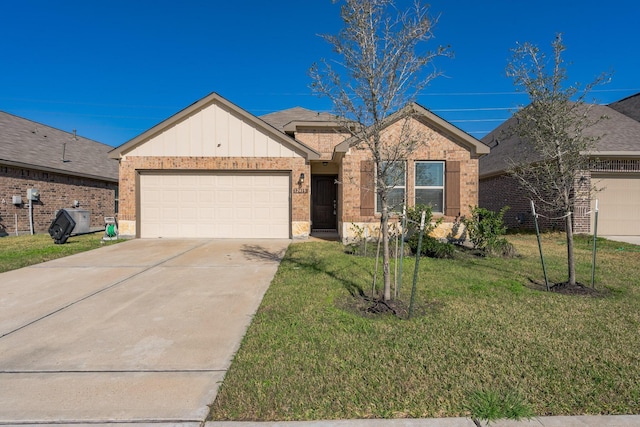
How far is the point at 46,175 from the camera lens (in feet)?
46.1

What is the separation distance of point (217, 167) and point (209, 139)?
39.8 inches

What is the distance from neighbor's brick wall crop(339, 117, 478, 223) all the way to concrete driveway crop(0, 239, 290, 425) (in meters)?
3.91

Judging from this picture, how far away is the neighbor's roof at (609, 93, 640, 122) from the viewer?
15.6 m

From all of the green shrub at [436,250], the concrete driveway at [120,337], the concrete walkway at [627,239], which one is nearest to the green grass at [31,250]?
the concrete driveway at [120,337]

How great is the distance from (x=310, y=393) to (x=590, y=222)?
14170mm

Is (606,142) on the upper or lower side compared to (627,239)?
upper

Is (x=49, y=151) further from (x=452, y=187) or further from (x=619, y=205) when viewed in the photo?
(x=619, y=205)

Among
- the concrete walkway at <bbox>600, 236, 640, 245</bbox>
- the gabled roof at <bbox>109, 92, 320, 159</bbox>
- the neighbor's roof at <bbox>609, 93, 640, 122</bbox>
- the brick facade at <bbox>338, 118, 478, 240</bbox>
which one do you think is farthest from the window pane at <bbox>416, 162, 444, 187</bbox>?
the neighbor's roof at <bbox>609, 93, 640, 122</bbox>

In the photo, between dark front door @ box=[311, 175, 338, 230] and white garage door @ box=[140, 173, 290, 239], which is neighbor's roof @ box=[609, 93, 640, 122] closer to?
dark front door @ box=[311, 175, 338, 230]

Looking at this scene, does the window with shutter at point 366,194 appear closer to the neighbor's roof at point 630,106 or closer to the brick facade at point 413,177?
the brick facade at point 413,177

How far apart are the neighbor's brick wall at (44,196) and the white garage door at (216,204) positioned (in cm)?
555

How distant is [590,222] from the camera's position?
12492mm

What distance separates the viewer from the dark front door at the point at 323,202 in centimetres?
1413

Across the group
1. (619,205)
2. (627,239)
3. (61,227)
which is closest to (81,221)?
(61,227)
